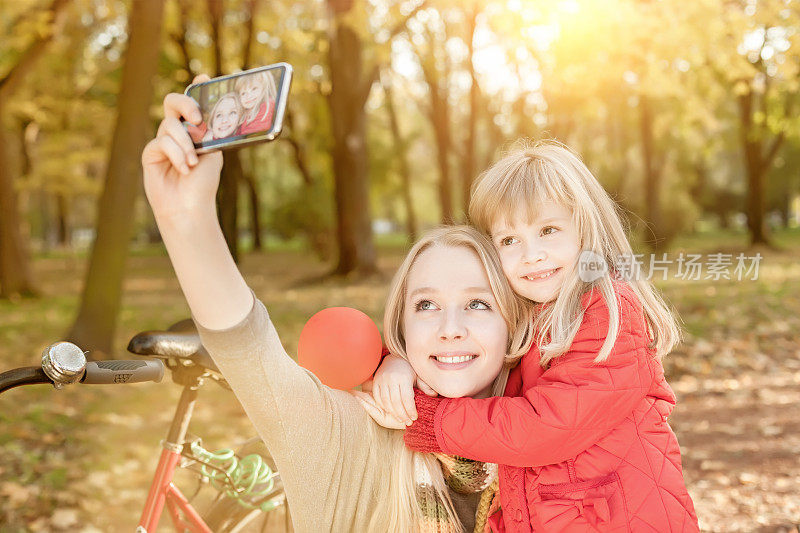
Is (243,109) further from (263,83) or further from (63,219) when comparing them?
(63,219)

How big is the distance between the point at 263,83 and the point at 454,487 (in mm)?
1244

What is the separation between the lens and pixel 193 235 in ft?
4.46

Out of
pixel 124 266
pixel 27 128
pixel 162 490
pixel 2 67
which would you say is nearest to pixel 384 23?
pixel 124 266

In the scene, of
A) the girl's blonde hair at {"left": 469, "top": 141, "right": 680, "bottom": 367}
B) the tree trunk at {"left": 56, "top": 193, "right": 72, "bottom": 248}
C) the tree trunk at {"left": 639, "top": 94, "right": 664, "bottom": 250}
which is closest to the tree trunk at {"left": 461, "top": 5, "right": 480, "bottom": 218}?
the tree trunk at {"left": 639, "top": 94, "right": 664, "bottom": 250}

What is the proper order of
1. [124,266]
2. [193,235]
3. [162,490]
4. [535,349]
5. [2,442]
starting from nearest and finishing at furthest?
[193,235] < [535,349] < [162,490] < [2,442] < [124,266]

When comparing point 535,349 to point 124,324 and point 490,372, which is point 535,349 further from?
point 124,324

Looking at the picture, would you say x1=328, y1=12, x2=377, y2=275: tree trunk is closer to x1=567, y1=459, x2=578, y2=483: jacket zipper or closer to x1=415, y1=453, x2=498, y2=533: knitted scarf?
x1=415, y1=453, x2=498, y2=533: knitted scarf

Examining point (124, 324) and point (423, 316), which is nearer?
point (423, 316)

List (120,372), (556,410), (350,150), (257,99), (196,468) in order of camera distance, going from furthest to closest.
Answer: (350,150)
(196,468)
(556,410)
(120,372)
(257,99)

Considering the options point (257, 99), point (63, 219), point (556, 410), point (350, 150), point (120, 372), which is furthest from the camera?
point (63, 219)

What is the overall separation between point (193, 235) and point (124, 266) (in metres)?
6.83

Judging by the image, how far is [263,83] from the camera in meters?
1.35

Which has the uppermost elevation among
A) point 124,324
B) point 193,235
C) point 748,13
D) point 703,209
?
point 748,13

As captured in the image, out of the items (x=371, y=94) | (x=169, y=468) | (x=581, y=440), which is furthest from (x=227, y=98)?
(x=371, y=94)
